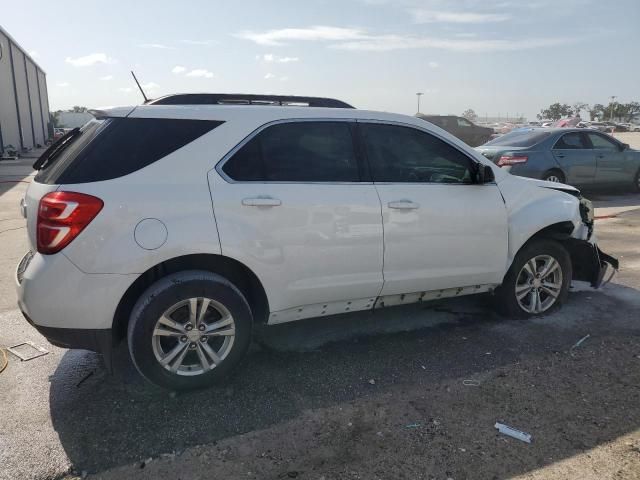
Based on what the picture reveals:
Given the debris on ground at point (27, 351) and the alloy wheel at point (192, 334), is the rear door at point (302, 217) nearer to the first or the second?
the alloy wheel at point (192, 334)

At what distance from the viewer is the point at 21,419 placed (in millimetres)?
3076

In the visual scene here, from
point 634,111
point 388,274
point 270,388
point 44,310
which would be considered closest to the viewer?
point 44,310

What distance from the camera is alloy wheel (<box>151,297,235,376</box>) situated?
3.21 m

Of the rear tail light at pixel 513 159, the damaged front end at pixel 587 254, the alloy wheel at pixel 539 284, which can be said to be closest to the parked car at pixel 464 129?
the rear tail light at pixel 513 159

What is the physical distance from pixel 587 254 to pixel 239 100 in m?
3.58

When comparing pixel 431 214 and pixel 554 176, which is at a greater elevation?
pixel 431 214

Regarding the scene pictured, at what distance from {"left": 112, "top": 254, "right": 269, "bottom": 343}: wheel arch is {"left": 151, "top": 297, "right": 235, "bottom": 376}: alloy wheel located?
0.81 feet

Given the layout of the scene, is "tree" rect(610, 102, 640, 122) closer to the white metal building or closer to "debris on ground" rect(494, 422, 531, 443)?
the white metal building

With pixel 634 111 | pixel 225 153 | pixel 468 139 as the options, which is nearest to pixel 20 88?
pixel 468 139

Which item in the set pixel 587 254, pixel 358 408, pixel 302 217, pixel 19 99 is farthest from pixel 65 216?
pixel 19 99

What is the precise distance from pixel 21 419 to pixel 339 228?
2.33 m

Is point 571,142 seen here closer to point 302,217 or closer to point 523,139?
point 523,139

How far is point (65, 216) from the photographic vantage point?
2.93 meters

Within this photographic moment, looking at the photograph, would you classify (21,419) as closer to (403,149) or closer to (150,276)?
(150,276)
